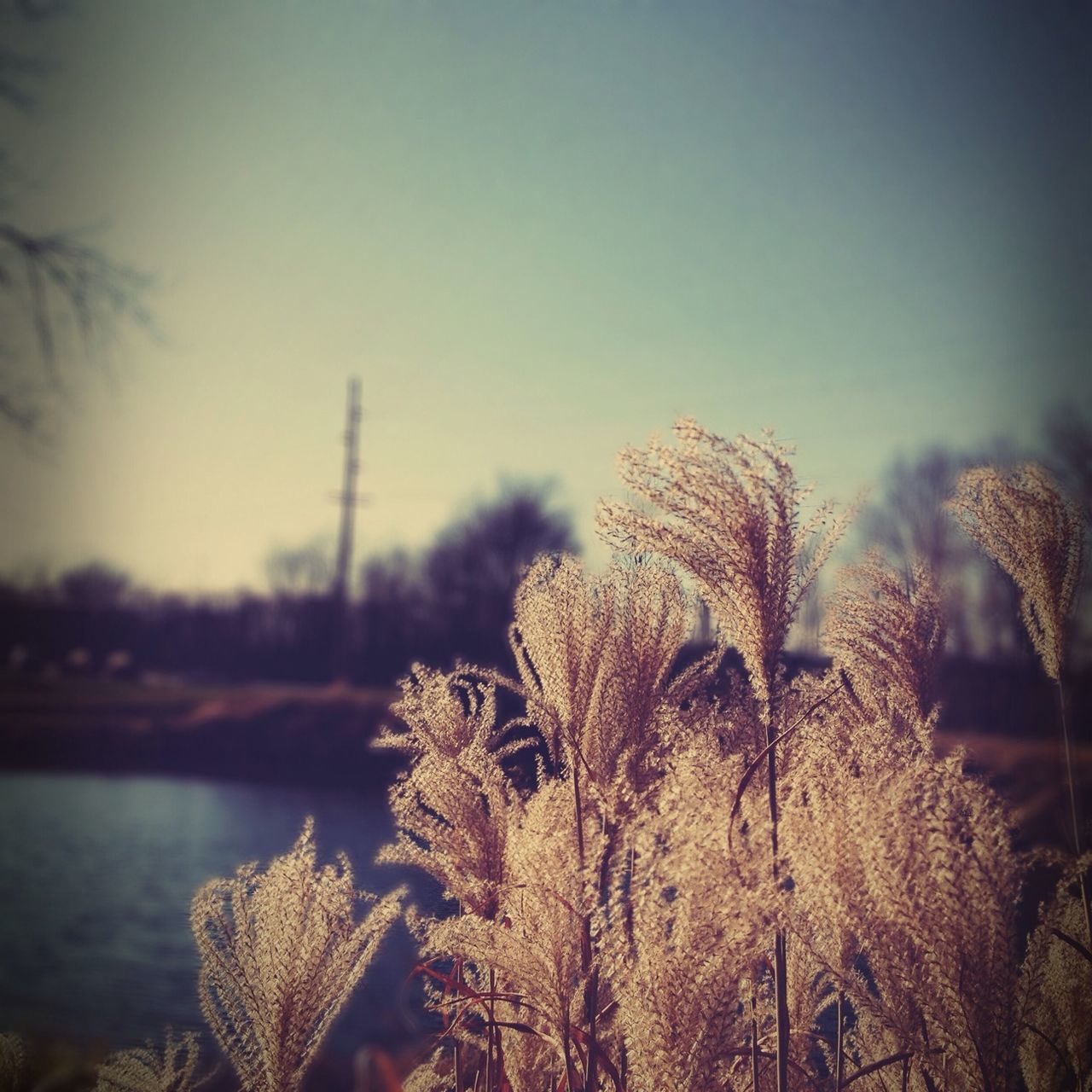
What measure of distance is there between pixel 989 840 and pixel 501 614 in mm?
1598

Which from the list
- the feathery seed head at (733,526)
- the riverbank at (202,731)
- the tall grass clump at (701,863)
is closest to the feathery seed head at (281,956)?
the tall grass clump at (701,863)

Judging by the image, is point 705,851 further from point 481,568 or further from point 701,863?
point 481,568

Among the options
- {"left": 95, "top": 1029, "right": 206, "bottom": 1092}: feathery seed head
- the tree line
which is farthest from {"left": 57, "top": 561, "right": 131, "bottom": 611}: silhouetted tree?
{"left": 95, "top": 1029, "right": 206, "bottom": 1092}: feathery seed head

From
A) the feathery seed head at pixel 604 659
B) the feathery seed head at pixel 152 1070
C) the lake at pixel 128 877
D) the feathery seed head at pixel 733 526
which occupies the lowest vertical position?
the lake at pixel 128 877

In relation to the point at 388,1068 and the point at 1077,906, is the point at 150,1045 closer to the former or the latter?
the point at 388,1068

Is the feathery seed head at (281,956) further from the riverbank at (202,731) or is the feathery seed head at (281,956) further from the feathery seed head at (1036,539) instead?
the riverbank at (202,731)

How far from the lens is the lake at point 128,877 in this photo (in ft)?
15.4

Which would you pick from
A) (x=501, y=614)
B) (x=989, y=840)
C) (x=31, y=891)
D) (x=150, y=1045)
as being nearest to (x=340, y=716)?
(x=31, y=891)

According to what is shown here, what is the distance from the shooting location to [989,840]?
2.76ft

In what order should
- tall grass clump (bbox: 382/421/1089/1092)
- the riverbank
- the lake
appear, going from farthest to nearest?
the riverbank → the lake → tall grass clump (bbox: 382/421/1089/1092)

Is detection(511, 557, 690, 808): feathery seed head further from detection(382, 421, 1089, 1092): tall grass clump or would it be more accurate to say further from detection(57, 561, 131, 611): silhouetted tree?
detection(57, 561, 131, 611): silhouetted tree

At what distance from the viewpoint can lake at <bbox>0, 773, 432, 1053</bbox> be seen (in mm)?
4699

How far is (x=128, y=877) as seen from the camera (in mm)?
7199

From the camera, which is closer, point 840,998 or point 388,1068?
point 388,1068
